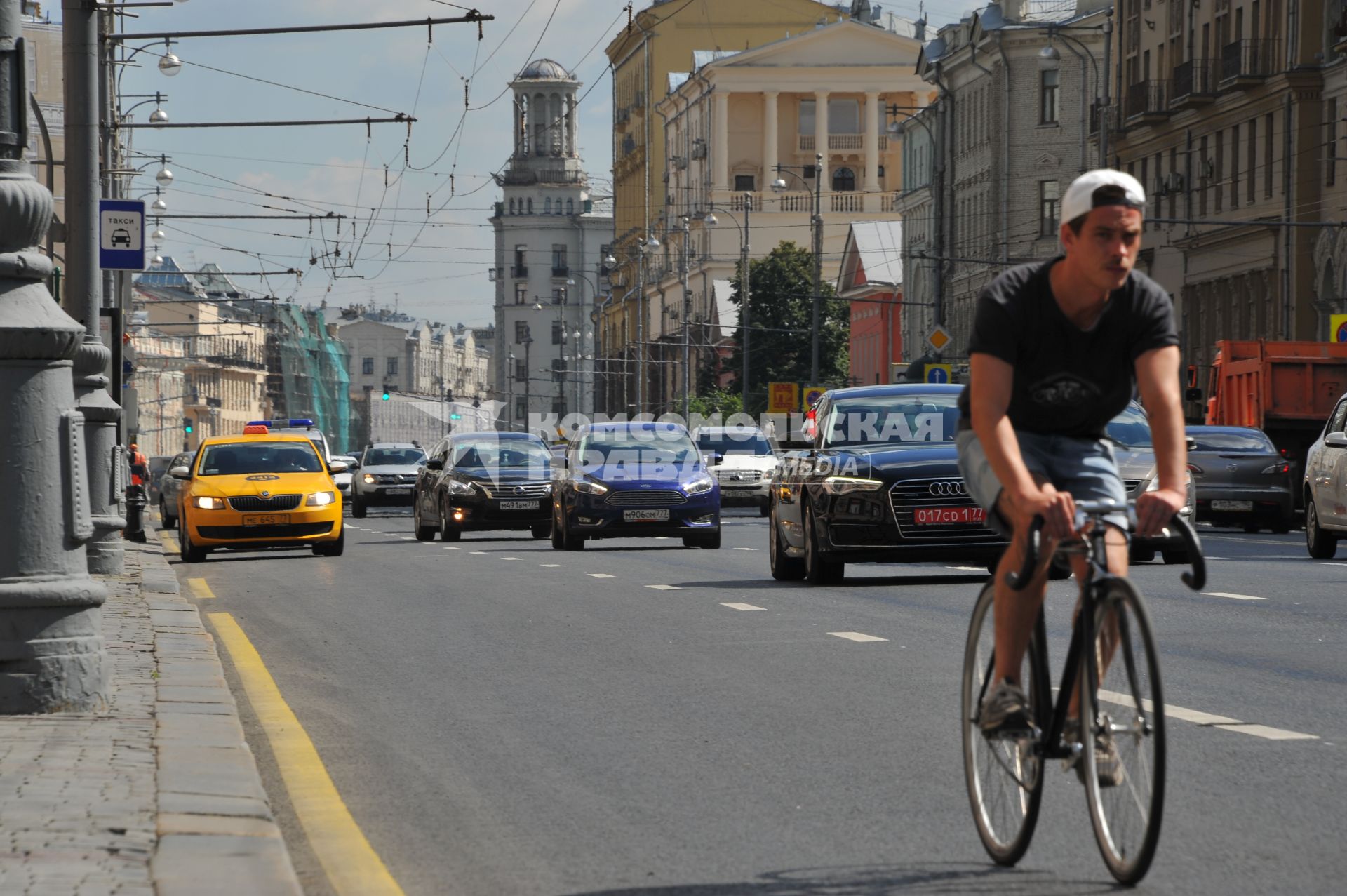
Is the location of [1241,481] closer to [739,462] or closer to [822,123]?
[739,462]

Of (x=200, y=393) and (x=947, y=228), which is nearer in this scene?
(x=947, y=228)

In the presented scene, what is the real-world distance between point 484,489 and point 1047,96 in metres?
54.7

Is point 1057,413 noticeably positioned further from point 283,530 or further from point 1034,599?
point 283,530

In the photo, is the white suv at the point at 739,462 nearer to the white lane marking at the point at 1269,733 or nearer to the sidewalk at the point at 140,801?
the sidewalk at the point at 140,801

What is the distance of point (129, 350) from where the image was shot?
2015 inches

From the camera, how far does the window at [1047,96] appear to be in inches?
3393

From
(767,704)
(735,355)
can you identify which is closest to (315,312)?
(735,355)

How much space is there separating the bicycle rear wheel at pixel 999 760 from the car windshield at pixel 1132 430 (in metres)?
14.3

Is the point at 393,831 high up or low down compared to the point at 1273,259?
down

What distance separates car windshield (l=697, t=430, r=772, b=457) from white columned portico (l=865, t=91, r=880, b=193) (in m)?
82.0

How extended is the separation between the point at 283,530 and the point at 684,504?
454 centimetres

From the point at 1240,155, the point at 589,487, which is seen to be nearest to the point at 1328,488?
the point at 589,487

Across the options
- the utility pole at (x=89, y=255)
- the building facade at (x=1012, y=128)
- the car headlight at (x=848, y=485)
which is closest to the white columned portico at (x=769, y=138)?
the building facade at (x=1012, y=128)

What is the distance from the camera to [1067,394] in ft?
21.1
